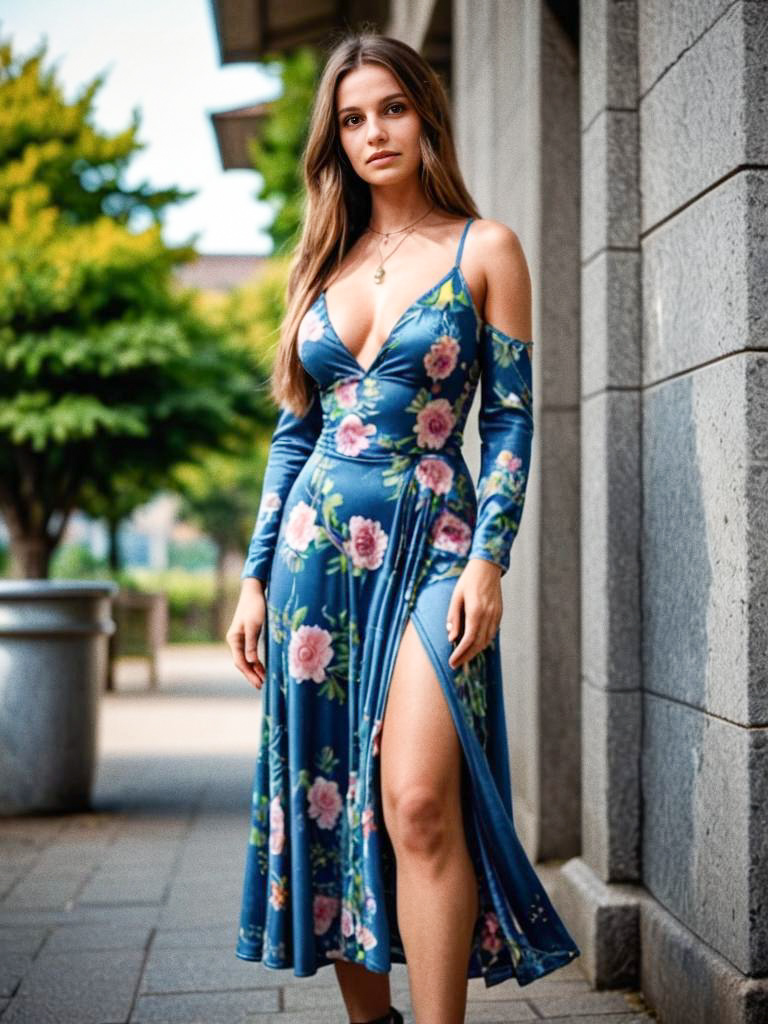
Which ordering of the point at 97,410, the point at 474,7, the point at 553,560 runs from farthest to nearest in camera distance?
the point at 97,410 < the point at 474,7 < the point at 553,560

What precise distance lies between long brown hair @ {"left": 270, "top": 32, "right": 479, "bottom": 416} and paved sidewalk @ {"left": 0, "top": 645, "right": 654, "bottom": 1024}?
66.4 inches

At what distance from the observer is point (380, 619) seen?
2404 mm

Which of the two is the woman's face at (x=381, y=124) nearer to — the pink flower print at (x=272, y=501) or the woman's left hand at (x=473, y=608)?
the pink flower print at (x=272, y=501)

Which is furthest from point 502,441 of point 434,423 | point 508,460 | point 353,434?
point 353,434

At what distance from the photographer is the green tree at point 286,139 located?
11.7 metres

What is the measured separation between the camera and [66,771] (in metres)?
6.02

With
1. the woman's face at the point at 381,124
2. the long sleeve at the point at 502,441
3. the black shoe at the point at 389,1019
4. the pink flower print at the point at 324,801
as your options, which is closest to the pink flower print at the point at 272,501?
the long sleeve at the point at 502,441

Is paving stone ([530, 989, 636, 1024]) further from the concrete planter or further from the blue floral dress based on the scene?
the concrete planter

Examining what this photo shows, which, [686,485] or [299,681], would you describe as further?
[686,485]

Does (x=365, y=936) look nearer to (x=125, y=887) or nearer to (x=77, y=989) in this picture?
(x=77, y=989)

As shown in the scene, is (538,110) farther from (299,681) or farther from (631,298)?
(299,681)

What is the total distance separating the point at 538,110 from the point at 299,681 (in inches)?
94.5

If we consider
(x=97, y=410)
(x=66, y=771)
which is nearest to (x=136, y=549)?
(x=97, y=410)

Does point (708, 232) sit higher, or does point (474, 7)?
point (474, 7)
